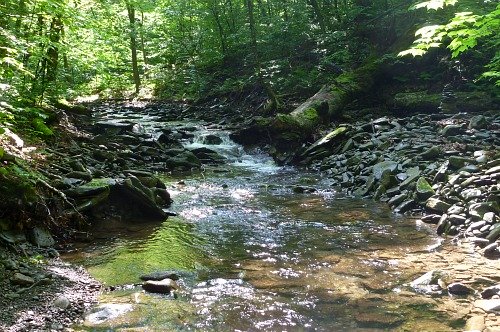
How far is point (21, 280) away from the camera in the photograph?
4445mm

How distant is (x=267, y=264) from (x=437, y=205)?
3.44 metres

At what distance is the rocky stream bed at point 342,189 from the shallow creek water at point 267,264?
0.22 m

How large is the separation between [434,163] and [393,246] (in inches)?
141

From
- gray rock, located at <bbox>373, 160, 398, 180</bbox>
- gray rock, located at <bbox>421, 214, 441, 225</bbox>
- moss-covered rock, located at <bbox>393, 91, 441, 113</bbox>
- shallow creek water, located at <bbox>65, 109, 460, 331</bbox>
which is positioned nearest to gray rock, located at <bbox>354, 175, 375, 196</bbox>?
gray rock, located at <bbox>373, 160, 398, 180</bbox>

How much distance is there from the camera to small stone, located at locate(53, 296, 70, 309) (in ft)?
13.5

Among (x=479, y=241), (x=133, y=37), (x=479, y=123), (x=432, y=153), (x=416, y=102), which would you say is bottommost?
(x=479, y=241)

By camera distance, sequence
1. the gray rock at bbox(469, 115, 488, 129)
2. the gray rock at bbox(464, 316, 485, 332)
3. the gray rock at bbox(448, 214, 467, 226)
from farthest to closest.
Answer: the gray rock at bbox(469, 115, 488, 129), the gray rock at bbox(448, 214, 467, 226), the gray rock at bbox(464, 316, 485, 332)

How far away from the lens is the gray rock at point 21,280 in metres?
4.42

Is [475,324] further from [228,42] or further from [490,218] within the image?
[228,42]

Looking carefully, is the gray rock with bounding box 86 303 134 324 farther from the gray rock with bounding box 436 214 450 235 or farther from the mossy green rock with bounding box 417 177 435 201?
the mossy green rock with bounding box 417 177 435 201

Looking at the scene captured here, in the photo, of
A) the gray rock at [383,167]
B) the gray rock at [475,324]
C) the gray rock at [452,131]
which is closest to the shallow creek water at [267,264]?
the gray rock at [475,324]

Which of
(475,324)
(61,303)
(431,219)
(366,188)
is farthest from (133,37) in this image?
(475,324)

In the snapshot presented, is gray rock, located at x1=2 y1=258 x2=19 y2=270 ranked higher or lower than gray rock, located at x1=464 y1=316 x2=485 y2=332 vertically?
higher

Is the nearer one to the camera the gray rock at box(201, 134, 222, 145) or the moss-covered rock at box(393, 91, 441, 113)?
the moss-covered rock at box(393, 91, 441, 113)
